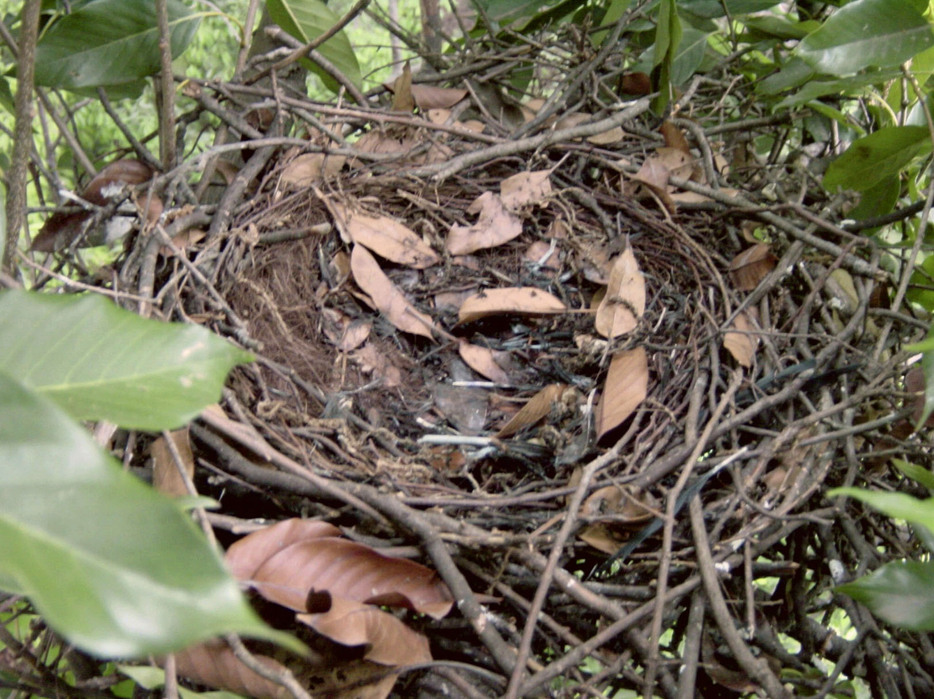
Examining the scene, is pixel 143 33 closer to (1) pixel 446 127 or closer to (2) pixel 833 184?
(1) pixel 446 127

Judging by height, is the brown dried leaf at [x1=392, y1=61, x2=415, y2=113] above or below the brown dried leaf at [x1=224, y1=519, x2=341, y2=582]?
above

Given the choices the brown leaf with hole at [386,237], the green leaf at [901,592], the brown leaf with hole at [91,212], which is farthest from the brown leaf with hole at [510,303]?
the green leaf at [901,592]

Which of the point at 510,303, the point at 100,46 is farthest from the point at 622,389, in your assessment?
the point at 100,46

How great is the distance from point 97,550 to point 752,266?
0.97m

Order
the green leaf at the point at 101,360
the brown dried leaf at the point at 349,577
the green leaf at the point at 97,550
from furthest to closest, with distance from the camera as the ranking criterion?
the brown dried leaf at the point at 349,577, the green leaf at the point at 101,360, the green leaf at the point at 97,550

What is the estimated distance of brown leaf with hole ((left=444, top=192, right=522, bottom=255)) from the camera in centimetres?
117

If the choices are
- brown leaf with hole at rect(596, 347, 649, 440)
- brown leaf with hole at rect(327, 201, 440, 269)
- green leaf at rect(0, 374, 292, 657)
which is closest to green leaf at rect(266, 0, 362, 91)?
brown leaf with hole at rect(327, 201, 440, 269)

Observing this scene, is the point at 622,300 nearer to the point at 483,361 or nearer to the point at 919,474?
the point at 483,361

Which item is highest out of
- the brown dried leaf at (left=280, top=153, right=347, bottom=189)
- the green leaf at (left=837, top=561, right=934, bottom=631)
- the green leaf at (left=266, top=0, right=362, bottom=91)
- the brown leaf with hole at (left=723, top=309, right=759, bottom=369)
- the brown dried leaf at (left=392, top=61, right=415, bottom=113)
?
the green leaf at (left=266, top=0, right=362, bottom=91)

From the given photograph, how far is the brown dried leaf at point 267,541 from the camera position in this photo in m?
0.66

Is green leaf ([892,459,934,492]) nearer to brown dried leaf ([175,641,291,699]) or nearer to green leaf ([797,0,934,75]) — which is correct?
green leaf ([797,0,934,75])

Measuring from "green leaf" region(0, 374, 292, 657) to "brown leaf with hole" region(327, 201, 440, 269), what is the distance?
858 mm

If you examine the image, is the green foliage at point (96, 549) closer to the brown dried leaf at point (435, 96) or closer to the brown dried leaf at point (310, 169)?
the brown dried leaf at point (310, 169)

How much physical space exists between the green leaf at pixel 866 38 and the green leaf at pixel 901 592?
1.77 ft
